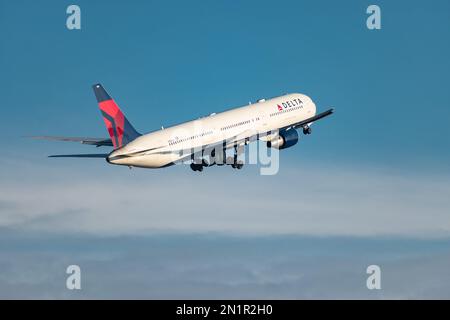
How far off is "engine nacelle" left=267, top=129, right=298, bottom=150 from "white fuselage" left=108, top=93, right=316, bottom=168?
1.66m

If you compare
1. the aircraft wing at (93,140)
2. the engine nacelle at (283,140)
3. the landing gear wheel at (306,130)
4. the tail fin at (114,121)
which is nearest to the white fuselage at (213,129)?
the tail fin at (114,121)

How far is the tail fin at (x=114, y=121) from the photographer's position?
77875 mm

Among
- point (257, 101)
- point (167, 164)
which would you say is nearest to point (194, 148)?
point (167, 164)

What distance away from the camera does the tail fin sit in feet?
255

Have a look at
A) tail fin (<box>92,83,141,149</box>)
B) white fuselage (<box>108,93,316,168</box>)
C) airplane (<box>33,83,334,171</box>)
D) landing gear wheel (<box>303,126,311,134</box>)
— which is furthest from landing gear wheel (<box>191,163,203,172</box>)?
landing gear wheel (<box>303,126,311,134</box>)

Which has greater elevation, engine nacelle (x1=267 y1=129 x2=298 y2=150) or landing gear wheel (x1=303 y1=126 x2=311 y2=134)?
landing gear wheel (x1=303 y1=126 x2=311 y2=134)

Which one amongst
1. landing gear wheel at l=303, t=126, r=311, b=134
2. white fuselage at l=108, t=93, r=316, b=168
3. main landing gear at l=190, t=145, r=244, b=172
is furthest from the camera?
landing gear wheel at l=303, t=126, r=311, b=134

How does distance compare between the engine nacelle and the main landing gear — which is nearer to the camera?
the main landing gear

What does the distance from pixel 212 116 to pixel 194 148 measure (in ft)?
18.2

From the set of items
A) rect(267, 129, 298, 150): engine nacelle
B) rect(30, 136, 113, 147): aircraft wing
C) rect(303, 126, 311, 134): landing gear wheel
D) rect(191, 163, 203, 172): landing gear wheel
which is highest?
rect(303, 126, 311, 134): landing gear wheel

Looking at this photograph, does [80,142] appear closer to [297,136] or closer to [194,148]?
[194,148]

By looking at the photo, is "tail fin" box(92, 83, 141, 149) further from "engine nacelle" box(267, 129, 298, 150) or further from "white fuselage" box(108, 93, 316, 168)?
"engine nacelle" box(267, 129, 298, 150)

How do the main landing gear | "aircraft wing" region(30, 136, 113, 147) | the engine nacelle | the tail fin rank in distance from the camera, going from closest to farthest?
the tail fin < "aircraft wing" region(30, 136, 113, 147) < the main landing gear < the engine nacelle

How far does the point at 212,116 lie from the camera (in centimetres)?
8588
